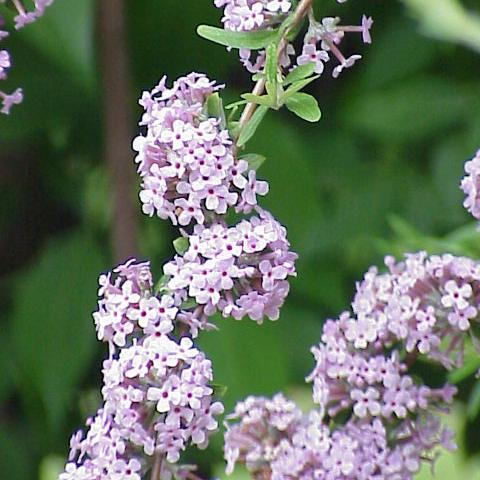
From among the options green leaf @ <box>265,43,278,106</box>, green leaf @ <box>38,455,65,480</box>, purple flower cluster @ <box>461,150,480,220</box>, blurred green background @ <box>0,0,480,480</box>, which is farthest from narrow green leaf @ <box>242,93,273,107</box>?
green leaf @ <box>38,455,65,480</box>

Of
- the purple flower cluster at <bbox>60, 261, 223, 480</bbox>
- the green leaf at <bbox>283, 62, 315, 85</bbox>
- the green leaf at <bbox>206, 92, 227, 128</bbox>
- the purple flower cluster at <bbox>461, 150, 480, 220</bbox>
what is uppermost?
the green leaf at <bbox>283, 62, 315, 85</bbox>

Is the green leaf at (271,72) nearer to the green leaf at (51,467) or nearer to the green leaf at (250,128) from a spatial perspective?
the green leaf at (250,128)

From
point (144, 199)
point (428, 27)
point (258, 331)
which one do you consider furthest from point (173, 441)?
point (428, 27)

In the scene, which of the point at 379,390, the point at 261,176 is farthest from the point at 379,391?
the point at 261,176

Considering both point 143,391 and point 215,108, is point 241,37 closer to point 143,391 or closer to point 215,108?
point 215,108

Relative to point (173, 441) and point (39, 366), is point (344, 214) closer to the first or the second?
point (39, 366)

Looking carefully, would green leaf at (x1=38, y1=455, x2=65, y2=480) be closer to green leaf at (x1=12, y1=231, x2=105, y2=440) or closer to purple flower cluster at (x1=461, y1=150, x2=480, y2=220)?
green leaf at (x1=12, y1=231, x2=105, y2=440)
